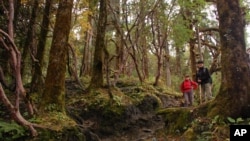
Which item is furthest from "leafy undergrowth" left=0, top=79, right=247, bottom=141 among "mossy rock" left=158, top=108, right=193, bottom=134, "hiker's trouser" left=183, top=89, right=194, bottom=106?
"hiker's trouser" left=183, top=89, right=194, bottom=106

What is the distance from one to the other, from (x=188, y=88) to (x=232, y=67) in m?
5.54

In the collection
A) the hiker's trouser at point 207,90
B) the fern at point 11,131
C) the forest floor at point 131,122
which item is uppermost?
the hiker's trouser at point 207,90

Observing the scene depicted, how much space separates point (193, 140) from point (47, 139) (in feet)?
12.2

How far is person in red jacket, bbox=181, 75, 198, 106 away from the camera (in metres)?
13.1

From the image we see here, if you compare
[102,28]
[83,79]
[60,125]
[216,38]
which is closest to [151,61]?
[216,38]

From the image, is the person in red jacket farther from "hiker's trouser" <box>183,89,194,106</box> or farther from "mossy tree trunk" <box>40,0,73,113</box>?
"mossy tree trunk" <box>40,0,73,113</box>

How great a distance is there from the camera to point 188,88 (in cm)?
1317

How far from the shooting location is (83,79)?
17344 millimetres

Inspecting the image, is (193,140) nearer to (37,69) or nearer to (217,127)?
(217,127)

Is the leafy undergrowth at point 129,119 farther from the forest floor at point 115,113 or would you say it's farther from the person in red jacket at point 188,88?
the person in red jacket at point 188,88

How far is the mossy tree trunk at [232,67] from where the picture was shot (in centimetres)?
750

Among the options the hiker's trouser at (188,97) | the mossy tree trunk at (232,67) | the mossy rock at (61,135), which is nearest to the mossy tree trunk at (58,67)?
the mossy rock at (61,135)

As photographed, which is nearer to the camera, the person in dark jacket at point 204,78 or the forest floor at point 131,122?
the person in dark jacket at point 204,78

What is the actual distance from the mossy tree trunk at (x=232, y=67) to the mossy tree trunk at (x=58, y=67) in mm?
4709
